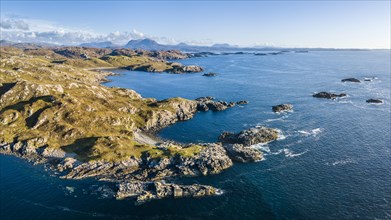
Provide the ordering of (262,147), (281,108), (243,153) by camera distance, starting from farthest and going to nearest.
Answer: (281,108) < (262,147) < (243,153)

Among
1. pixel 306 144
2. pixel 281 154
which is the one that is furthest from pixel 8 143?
pixel 306 144

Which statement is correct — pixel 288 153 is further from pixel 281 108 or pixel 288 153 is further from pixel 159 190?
pixel 281 108

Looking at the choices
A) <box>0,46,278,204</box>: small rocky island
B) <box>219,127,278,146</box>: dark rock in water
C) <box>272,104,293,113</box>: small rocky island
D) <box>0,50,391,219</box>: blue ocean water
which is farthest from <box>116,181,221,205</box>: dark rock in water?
<box>272,104,293,113</box>: small rocky island

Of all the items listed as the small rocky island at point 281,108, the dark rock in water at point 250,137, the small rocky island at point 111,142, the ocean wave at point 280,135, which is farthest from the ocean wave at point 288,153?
the small rocky island at point 281,108

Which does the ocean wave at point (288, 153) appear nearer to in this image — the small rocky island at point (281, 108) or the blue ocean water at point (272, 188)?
the blue ocean water at point (272, 188)

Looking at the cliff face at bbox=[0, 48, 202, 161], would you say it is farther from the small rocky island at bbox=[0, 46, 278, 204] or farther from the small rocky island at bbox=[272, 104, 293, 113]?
the small rocky island at bbox=[272, 104, 293, 113]

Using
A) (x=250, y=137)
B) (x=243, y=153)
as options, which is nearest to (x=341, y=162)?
(x=243, y=153)
